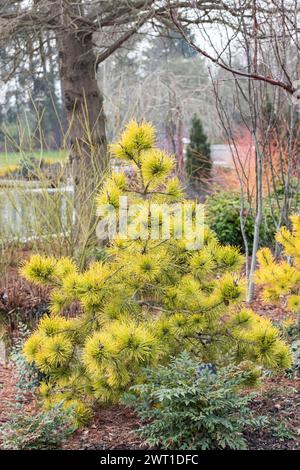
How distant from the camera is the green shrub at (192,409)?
2656 mm

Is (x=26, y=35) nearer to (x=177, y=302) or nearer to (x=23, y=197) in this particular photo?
(x=23, y=197)

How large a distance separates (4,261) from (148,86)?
8.35m

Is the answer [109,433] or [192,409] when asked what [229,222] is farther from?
[192,409]

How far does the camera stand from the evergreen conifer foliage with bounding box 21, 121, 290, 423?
2969mm

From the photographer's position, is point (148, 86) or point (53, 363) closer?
point (53, 363)

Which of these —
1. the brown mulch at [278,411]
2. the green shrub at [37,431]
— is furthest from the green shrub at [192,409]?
the green shrub at [37,431]

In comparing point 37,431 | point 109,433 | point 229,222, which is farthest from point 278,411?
point 229,222

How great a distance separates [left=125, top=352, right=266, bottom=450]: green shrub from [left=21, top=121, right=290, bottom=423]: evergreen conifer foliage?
155mm

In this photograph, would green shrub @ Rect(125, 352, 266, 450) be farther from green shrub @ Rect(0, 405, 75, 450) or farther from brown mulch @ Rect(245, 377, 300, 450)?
green shrub @ Rect(0, 405, 75, 450)

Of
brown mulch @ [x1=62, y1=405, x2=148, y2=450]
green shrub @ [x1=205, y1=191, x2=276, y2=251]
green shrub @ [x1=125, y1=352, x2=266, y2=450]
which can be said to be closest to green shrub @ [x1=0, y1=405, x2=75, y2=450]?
brown mulch @ [x1=62, y1=405, x2=148, y2=450]

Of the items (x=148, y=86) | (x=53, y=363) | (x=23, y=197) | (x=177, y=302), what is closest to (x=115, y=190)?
(x=177, y=302)

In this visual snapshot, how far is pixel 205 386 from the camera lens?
277 cm

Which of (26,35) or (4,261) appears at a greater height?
(26,35)

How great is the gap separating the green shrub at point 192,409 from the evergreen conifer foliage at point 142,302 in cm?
15
